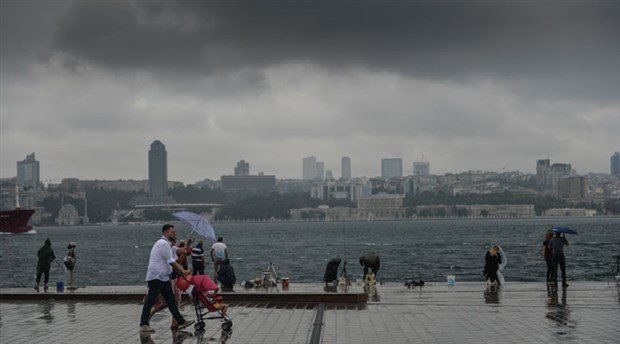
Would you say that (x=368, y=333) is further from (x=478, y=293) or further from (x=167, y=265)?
(x=478, y=293)

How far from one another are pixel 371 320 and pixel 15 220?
167 meters

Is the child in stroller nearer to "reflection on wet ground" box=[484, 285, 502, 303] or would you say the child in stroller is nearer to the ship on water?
"reflection on wet ground" box=[484, 285, 502, 303]

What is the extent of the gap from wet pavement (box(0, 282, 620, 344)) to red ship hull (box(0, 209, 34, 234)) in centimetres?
15898

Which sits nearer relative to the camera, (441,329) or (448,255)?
(441,329)

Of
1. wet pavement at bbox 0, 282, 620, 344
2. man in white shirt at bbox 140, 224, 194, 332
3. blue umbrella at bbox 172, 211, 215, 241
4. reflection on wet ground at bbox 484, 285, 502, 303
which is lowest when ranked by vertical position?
reflection on wet ground at bbox 484, 285, 502, 303

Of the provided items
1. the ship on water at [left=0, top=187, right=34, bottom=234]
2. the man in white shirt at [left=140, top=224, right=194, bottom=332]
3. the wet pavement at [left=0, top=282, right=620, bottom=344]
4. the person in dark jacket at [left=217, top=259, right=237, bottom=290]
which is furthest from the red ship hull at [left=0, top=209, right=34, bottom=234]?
the man in white shirt at [left=140, top=224, right=194, bottom=332]

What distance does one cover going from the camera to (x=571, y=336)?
1492 cm

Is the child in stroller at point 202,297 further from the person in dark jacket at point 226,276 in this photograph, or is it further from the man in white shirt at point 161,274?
the person in dark jacket at point 226,276

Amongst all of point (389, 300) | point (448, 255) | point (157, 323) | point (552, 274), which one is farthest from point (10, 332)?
point (448, 255)

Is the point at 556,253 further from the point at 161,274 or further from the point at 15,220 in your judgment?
the point at 15,220

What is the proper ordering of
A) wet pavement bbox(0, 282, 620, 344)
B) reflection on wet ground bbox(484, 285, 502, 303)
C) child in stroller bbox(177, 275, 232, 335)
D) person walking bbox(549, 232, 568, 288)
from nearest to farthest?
wet pavement bbox(0, 282, 620, 344) < child in stroller bbox(177, 275, 232, 335) < reflection on wet ground bbox(484, 285, 502, 303) < person walking bbox(549, 232, 568, 288)

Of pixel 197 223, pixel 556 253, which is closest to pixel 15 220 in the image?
pixel 556 253

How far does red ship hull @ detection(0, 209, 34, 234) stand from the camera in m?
174

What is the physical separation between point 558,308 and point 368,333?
5481 mm
